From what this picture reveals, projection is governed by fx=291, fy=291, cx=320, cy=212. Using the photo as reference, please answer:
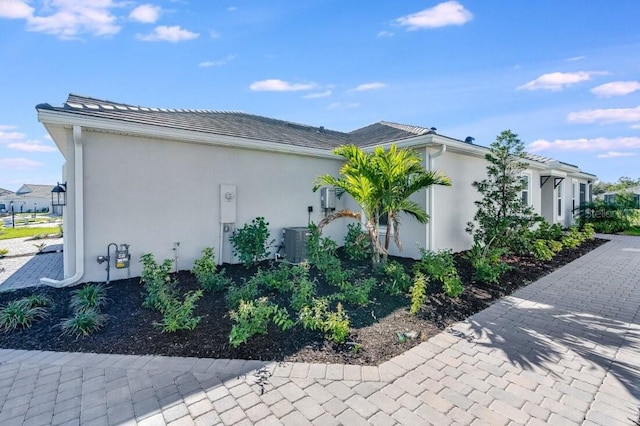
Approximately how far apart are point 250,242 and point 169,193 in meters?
2.05

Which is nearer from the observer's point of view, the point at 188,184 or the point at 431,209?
the point at 188,184

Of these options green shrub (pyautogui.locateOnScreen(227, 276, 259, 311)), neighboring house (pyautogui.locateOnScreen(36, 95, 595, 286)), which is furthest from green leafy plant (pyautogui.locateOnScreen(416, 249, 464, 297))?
green shrub (pyautogui.locateOnScreen(227, 276, 259, 311))

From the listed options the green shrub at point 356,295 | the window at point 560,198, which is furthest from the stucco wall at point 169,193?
the window at point 560,198

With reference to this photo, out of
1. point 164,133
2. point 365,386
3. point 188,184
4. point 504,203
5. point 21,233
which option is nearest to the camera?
point 365,386

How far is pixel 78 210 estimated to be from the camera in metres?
5.36

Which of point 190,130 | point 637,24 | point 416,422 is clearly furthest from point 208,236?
point 637,24

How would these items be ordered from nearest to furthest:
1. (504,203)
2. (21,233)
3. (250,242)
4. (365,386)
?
1. (365,386)
2. (250,242)
3. (504,203)
4. (21,233)

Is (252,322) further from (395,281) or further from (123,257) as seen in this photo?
(123,257)

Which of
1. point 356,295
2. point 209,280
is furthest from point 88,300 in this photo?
point 356,295

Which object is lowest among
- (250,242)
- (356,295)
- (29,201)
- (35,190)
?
(356,295)

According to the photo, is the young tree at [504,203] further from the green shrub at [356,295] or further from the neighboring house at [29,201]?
the neighboring house at [29,201]

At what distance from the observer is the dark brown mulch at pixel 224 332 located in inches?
132

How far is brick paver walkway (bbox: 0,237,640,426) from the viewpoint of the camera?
7.78ft

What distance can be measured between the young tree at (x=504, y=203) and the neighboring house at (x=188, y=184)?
0.47 m
